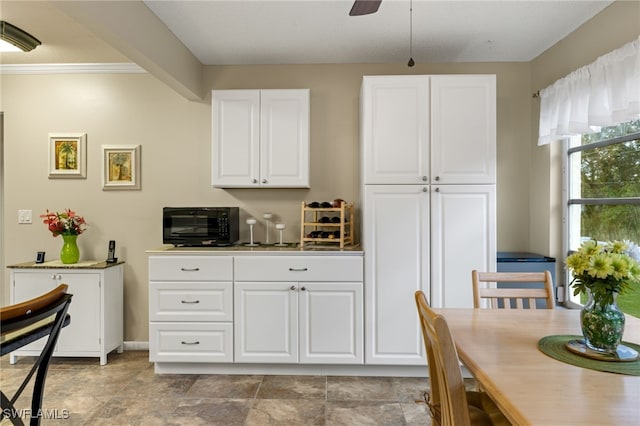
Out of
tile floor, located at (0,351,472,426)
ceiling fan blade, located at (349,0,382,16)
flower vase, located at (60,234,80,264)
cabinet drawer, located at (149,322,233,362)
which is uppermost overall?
ceiling fan blade, located at (349,0,382,16)

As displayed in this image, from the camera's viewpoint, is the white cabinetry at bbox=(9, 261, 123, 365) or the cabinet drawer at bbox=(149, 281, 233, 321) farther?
the white cabinetry at bbox=(9, 261, 123, 365)

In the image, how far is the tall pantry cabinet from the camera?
2723mm

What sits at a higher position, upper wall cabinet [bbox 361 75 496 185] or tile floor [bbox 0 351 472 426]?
upper wall cabinet [bbox 361 75 496 185]

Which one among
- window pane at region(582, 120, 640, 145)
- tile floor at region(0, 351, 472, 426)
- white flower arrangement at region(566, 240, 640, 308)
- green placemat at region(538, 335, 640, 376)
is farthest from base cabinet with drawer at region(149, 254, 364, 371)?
window pane at region(582, 120, 640, 145)

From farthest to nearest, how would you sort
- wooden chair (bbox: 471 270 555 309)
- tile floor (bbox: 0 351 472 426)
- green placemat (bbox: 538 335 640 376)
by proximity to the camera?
tile floor (bbox: 0 351 472 426), wooden chair (bbox: 471 270 555 309), green placemat (bbox: 538 335 640 376)

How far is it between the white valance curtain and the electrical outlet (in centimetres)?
437

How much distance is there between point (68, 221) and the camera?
316 cm

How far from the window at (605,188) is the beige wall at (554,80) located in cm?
9

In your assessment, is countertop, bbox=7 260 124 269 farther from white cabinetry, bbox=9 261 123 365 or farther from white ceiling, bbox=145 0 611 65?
white ceiling, bbox=145 0 611 65

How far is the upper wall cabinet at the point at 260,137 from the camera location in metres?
3.04

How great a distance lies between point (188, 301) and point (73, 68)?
2340mm

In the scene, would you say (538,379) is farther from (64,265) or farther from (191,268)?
(64,265)

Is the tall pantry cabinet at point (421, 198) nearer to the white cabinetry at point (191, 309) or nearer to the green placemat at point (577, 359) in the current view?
the white cabinetry at point (191, 309)

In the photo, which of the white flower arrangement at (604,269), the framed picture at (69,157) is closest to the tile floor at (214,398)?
the white flower arrangement at (604,269)
